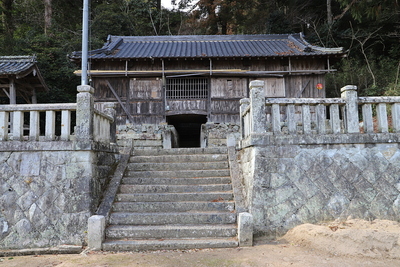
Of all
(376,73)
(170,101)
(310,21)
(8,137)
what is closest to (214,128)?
(170,101)

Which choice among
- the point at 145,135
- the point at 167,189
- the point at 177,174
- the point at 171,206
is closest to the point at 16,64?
the point at 145,135

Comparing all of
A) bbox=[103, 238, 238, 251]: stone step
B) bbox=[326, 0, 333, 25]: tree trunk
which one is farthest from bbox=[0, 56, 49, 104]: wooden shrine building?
bbox=[326, 0, 333, 25]: tree trunk

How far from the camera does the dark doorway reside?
14.0 meters

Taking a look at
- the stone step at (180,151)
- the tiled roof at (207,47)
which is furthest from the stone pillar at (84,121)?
the tiled roof at (207,47)

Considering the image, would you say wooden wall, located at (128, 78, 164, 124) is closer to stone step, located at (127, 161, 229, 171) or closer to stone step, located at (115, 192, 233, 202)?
stone step, located at (127, 161, 229, 171)

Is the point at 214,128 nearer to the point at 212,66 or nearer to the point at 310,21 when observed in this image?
the point at 212,66

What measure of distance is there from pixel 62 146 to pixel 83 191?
949 mm

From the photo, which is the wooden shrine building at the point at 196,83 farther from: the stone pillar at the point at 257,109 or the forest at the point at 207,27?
the stone pillar at the point at 257,109

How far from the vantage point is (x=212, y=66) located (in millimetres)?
12969

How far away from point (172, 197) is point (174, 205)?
24 cm

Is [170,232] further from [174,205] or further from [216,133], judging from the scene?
[216,133]

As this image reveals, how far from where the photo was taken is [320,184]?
17.1 ft

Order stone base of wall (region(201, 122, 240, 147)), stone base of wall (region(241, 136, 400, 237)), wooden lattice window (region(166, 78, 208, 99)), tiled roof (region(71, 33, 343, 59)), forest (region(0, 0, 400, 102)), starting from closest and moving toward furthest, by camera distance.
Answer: stone base of wall (region(241, 136, 400, 237)) < stone base of wall (region(201, 122, 240, 147)) < tiled roof (region(71, 33, 343, 59)) < wooden lattice window (region(166, 78, 208, 99)) < forest (region(0, 0, 400, 102))

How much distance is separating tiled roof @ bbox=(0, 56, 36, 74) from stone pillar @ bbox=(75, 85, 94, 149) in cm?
726
